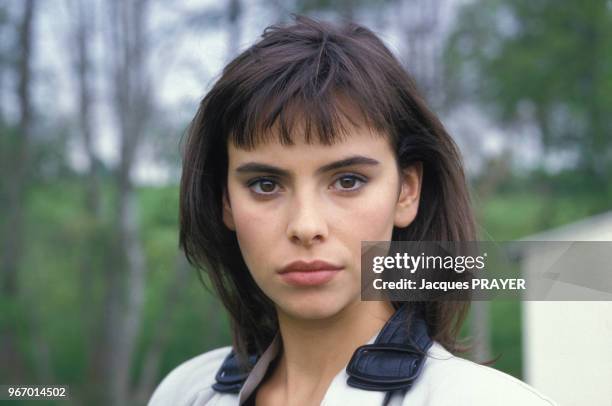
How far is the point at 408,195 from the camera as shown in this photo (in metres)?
1.47

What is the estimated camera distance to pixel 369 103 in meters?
1.36

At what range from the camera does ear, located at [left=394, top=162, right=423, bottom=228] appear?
145 centimetres

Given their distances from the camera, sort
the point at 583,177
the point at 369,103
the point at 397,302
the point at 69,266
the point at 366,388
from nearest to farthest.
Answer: the point at 366,388
the point at 369,103
the point at 397,302
the point at 69,266
the point at 583,177

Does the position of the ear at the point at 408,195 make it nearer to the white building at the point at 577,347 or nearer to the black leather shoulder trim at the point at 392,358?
the black leather shoulder trim at the point at 392,358

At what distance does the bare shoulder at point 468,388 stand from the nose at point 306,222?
0.89ft

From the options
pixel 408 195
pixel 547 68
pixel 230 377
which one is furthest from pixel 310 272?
pixel 547 68

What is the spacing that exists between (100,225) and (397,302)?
16.2 feet

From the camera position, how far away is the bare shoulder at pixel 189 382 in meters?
1.65

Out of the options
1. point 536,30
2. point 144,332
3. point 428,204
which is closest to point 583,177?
point 536,30

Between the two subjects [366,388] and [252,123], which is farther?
[252,123]

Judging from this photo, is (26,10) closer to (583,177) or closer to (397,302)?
(583,177)

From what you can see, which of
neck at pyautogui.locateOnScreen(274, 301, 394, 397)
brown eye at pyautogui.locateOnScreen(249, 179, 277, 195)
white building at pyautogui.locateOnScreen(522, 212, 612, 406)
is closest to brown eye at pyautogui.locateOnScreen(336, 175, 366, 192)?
brown eye at pyautogui.locateOnScreen(249, 179, 277, 195)

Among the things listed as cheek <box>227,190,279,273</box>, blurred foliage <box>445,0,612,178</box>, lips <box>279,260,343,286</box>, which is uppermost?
blurred foliage <box>445,0,612,178</box>

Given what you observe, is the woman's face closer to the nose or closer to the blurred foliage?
the nose
